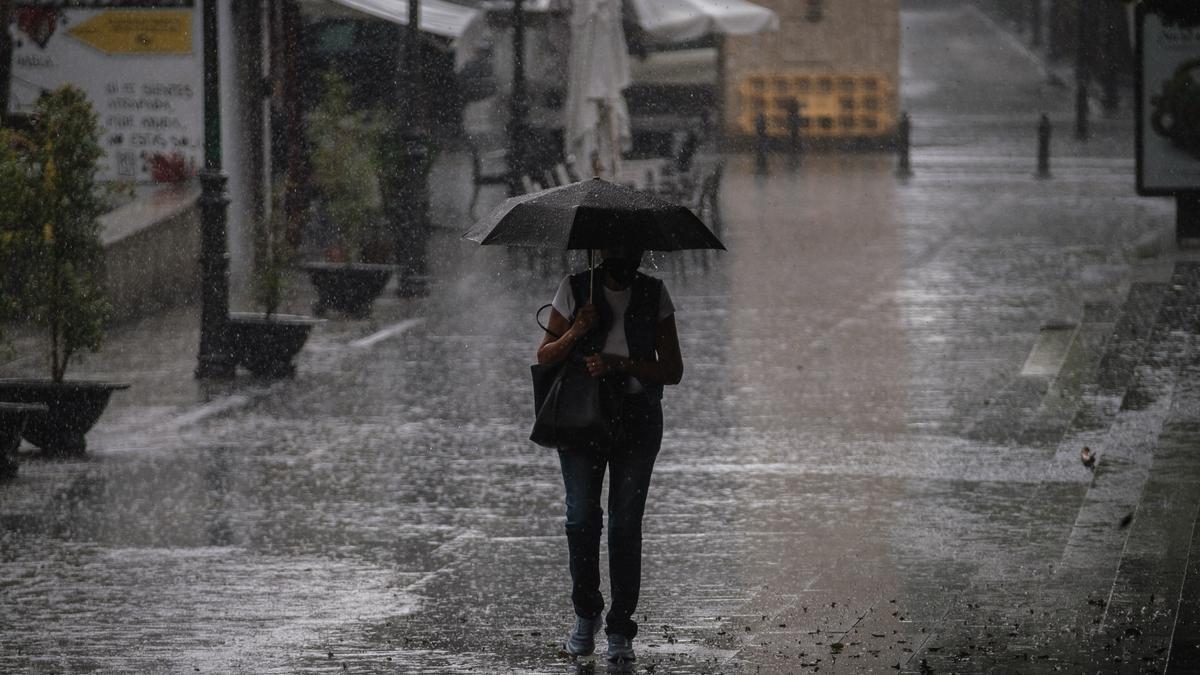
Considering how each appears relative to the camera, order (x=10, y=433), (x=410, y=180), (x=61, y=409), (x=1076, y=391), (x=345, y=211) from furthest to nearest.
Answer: (x=410, y=180) → (x=345, y=211) → (x=1076, y=391) → (x=61, y=409) → (x=10, y=433)

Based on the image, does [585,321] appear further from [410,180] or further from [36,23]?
[36,23]

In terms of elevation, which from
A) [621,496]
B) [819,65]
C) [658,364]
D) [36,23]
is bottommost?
[819,65]

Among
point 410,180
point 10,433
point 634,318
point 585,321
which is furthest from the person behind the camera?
point 410,180

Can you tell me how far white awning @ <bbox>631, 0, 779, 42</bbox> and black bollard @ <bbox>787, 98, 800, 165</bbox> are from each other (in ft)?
33.7

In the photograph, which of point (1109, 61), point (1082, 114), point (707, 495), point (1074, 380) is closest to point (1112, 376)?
point (1074, 380)

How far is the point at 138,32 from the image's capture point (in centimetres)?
1902

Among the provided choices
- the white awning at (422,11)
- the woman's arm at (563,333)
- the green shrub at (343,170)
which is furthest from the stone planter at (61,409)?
the white awning at (422,11)

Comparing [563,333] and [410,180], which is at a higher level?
[563,333]

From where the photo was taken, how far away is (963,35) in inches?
2768

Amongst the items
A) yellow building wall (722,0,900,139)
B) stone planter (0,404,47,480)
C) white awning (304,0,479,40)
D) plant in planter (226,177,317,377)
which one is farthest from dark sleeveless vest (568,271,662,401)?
yellow building wall (722,0,900,139)

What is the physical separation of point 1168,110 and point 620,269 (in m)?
15.5

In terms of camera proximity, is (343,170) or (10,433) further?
(343,170)

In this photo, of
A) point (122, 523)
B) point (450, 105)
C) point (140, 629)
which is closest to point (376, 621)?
point (140, 629)

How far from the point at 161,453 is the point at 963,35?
6139cm
